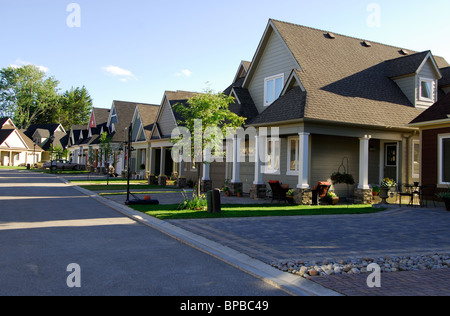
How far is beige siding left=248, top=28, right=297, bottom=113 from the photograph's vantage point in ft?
67.6

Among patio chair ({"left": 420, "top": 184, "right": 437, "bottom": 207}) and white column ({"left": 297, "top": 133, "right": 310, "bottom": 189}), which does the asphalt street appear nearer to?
white column ({"left": 297, "top": 133, "right": 310, "bottom": 189})

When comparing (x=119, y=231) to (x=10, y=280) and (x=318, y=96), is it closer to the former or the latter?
(x=10, y=280)

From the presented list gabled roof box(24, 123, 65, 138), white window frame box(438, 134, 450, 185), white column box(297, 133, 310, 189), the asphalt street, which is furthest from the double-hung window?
gabled roof box(24, 123, 65, 138)

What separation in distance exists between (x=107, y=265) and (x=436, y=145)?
1495cm

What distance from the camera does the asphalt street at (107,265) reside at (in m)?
5.29

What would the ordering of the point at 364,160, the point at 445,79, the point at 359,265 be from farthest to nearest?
the point at 445,79 < the point at 364,160 < the point at 359,265

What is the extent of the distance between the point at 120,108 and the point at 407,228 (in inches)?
1620

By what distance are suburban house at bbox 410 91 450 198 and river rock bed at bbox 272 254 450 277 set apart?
10.2 meters

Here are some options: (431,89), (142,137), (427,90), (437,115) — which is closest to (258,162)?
(437,115)

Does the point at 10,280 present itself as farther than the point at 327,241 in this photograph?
No

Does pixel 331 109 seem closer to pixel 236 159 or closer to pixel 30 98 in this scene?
pixel 236 159

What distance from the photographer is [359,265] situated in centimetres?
667
